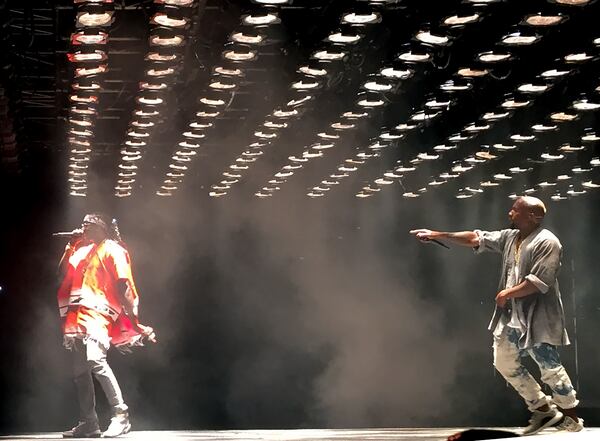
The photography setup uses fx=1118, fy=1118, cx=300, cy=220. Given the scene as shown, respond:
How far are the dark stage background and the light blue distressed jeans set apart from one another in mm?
9911

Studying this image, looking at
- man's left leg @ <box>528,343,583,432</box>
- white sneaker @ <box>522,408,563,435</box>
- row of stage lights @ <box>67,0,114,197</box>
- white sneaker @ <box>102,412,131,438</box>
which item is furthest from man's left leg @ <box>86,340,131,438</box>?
man's left leg @ <box>528,343,583,432</box>

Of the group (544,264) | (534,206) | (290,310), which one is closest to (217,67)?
(534,206)

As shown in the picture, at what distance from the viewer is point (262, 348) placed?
18984mm

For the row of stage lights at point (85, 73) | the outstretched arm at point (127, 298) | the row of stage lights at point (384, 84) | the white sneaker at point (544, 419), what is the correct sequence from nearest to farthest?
the white sneaker at point (544, 419), the row of stage lights at point (85, 73), the row of stage lights at point (384, 84), the outstretched arm at point (127, 298)

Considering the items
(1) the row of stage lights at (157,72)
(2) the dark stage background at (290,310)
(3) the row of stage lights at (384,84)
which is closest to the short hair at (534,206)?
(3) the row of stage lights at (384,84)

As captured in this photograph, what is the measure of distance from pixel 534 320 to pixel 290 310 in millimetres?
11372

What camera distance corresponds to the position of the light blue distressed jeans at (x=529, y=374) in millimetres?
7938

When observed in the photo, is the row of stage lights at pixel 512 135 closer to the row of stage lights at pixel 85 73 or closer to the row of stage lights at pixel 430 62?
the row of stage lights at pixel 430 62

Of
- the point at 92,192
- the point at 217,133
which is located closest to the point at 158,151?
the point at 217,133

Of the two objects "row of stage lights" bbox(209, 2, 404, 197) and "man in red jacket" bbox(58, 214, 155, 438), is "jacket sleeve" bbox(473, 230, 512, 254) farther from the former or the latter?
"man in red jacket" bbox(58, 214, 155, 438)

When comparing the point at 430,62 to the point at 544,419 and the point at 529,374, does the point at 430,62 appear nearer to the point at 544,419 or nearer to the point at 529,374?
the point at 529,374

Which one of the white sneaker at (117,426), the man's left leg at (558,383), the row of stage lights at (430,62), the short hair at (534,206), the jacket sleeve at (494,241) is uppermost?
the row of stage lights at (430,62)

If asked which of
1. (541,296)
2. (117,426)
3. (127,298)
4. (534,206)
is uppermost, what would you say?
(534,206)

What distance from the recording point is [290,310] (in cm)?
1917
